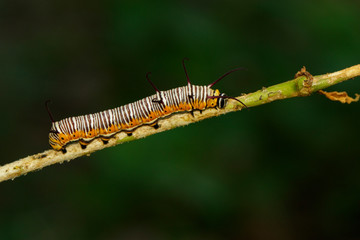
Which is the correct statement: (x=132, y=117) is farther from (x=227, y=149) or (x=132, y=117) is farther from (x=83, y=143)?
(x=227, y=149)

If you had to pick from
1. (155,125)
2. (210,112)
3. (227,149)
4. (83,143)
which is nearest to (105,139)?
(83,143)

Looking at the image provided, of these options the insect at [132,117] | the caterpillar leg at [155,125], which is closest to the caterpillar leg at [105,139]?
the insect at [132,117]

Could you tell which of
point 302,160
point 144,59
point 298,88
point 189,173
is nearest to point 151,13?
point 144,59

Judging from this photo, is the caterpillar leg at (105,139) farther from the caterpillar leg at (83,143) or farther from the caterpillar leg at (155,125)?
the caterpillar leg at (155,125)

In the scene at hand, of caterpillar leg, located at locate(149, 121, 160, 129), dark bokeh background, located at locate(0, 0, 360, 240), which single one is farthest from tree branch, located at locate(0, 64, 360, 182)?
dark bokeh background, located at locate(0, 0, 360, 240)

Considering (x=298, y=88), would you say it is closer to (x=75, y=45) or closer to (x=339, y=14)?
(x=339, y=14)

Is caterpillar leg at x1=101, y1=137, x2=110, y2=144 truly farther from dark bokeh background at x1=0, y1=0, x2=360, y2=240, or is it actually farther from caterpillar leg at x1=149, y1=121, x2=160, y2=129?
dark bokeh background at x1=0, y1=0, x2=360, y2=240
